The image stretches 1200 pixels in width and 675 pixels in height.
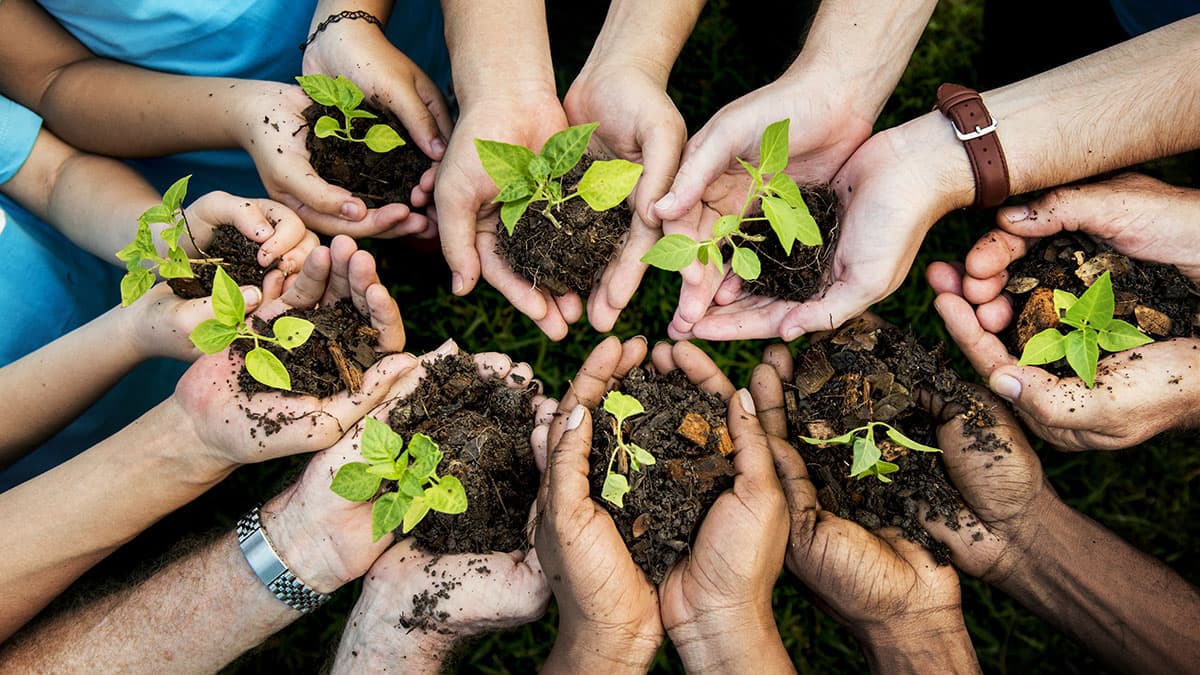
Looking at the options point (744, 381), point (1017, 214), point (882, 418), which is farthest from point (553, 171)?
point (744, 381)

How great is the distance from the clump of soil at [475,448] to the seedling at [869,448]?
0.94 meters

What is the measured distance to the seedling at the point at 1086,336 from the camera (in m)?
2.03

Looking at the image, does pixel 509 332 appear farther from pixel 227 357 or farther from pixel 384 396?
pixel 227 357

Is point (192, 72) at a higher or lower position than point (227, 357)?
higher

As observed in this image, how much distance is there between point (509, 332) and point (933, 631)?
6.93 feet

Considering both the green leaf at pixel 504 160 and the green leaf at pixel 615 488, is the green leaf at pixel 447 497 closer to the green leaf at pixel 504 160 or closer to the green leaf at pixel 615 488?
the green leaf at pixel 615 488

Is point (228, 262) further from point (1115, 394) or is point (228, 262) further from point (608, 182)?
point (1115, 394)

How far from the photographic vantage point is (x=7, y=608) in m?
2.29

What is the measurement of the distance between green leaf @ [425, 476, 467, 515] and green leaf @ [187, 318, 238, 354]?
27.9 inches

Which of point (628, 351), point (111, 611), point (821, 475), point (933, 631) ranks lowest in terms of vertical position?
point (111, 611)

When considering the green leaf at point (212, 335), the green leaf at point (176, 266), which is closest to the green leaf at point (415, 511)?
the green leaf at point (212, 335)

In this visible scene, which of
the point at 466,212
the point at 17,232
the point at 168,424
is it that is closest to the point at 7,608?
the point at 168,424

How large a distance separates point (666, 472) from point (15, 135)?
8.40 ft

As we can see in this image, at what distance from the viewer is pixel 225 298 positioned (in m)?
1.99
